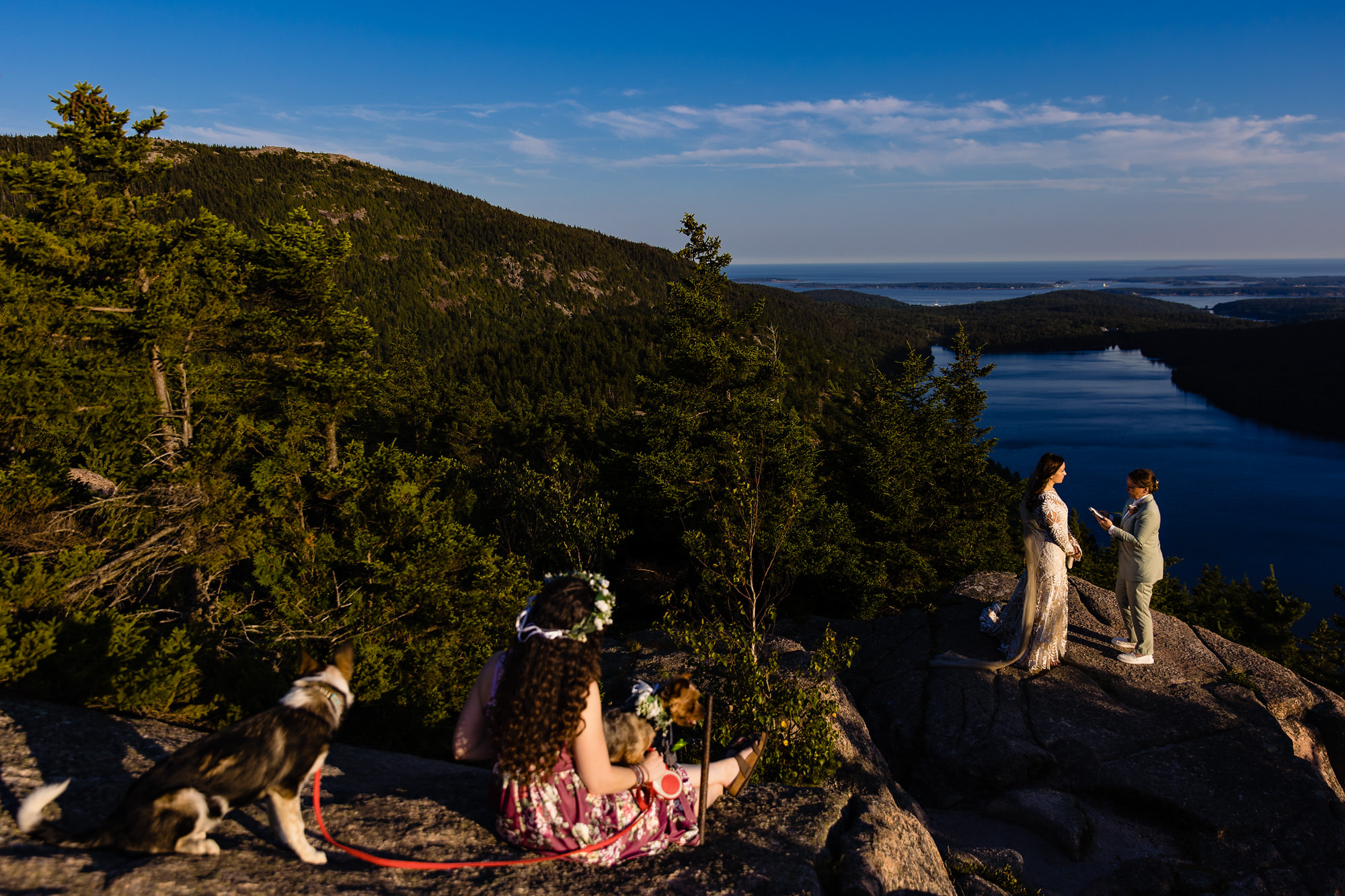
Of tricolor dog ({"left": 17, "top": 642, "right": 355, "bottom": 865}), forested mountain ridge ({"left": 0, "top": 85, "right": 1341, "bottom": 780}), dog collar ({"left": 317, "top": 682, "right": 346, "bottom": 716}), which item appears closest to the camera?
tricolor dog ({"left": 17, "top": 642, "right": 355, "bottom": 865})

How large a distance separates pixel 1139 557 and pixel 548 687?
7846 millimetres

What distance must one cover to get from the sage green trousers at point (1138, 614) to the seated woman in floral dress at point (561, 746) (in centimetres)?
707

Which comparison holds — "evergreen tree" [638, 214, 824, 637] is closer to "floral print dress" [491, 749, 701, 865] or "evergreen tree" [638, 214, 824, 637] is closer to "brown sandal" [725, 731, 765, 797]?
"brown sandal" [725, 731, 765, 797]

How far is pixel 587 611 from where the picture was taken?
10.2 ft

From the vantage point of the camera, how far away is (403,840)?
11.9 feet

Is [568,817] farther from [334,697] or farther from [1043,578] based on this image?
[1043,578]

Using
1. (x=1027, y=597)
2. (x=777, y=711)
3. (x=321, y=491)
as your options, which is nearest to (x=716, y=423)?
(x=321, y=491)

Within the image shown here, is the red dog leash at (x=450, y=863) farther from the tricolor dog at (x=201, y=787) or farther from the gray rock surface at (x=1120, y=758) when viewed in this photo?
the gray rock surface at (x=1120, y=758)

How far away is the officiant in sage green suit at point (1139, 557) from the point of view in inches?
295

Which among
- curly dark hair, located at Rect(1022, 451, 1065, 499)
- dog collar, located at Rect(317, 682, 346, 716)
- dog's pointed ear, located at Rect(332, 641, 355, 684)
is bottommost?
dog collar, located at Rect(317, 682, 346, 716)

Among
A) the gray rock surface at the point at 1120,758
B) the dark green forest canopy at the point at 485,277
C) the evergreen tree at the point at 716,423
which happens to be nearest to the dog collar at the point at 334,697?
the gray rock surface at the point at 1120,758

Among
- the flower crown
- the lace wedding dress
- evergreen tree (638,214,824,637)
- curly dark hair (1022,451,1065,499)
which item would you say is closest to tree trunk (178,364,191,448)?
evergreen tree (638,214,824,637)

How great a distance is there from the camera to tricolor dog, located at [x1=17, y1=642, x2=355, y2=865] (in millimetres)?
2918

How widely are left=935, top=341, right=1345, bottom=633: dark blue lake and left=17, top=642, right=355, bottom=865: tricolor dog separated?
69.1m
